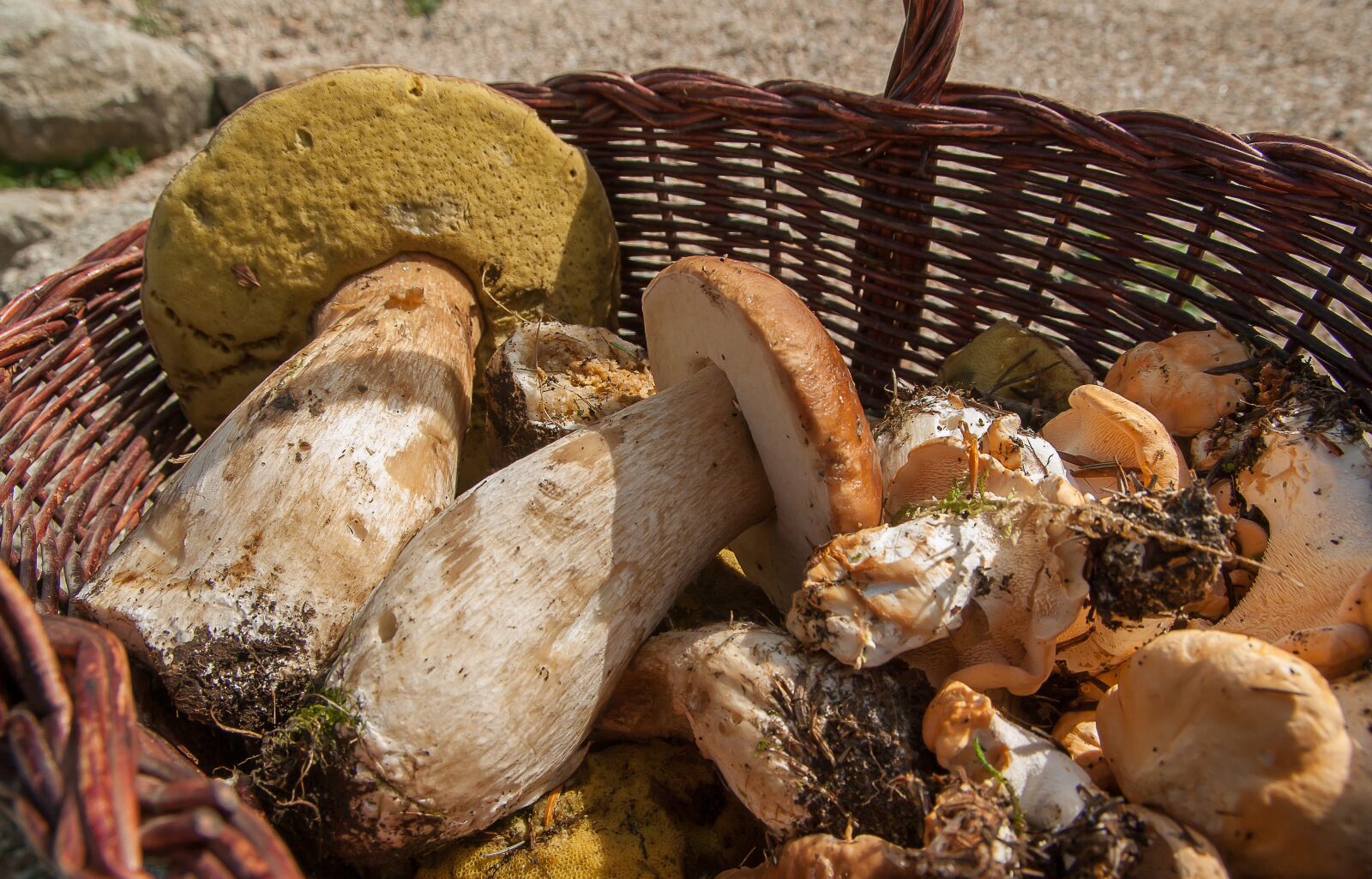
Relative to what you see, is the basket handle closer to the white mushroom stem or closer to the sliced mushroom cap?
the sliced mushroom cap

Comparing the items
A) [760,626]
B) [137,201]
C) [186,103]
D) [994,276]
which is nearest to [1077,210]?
[994,276]

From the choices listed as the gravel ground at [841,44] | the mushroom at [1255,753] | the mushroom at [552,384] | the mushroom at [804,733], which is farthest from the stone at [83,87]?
the mushroom at [1255,753]

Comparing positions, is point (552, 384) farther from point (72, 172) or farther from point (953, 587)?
point (72, 172)

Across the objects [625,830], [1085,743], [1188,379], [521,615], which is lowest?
[625,830]

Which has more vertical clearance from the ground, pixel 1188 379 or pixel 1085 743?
pixel 1188 379

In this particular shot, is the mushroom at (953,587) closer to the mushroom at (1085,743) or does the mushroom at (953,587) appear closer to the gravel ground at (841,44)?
the mushroom at (1085,743)

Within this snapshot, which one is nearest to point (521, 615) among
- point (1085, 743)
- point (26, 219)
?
point (1085, 743)
